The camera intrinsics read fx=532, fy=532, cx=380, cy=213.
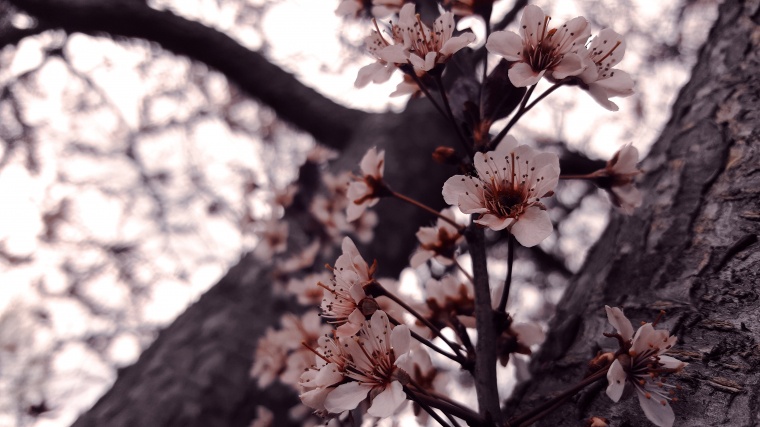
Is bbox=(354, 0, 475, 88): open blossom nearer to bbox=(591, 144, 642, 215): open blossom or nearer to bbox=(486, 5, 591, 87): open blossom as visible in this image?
bbox=(486, 5, 591, 87): open blossom

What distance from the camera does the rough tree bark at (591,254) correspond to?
96 centimetres

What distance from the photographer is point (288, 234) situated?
214cm

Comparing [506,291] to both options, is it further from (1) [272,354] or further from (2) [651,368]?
(1) [272,354]

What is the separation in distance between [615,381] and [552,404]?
10cm

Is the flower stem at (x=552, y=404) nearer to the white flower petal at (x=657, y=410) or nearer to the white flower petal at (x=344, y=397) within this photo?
the white flower petal at (x=657, y=410)

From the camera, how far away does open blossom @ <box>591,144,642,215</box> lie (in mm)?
955

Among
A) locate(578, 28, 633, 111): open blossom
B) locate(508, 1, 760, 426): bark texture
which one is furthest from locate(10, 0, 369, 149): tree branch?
locate(578, 28, 633, 111): open blossom

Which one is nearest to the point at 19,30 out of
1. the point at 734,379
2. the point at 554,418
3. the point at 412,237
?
the point at 412,237

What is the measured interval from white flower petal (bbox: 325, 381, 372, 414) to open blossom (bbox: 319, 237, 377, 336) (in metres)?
0.07

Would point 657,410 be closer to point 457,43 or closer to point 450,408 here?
point 450,408

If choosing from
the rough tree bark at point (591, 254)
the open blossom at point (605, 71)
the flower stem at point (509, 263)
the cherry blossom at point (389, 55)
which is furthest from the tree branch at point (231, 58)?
the flower stem at point (509, 263)

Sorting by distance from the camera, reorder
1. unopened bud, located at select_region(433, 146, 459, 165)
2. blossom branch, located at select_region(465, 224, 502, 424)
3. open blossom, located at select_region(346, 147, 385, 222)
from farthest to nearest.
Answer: open blossom, located at select_region(346, 147, 385, 222) < unopened bud, located at select_region(433, 146, 459, 165) < blossom branch, located at select_region(465, 224, 502, 424)

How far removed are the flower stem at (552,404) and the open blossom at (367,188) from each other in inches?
17.7

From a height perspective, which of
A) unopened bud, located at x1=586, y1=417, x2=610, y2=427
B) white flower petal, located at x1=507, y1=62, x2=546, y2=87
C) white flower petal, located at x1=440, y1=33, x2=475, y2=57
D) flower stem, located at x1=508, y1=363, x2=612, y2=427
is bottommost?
unopened bud, located at x1=586, y1=417, x2=610, y2=427
